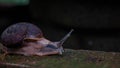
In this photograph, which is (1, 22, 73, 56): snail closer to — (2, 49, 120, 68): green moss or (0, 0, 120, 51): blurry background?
(2, 49, 120, 68): green moss

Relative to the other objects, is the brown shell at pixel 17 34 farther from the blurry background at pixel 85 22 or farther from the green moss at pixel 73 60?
the blurry background at pixel 85 22

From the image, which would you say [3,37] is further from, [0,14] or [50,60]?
[0,14]

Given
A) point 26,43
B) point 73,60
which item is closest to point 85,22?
point 26,43

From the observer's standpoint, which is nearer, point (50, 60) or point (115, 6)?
point (50, 60)

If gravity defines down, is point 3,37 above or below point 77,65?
above

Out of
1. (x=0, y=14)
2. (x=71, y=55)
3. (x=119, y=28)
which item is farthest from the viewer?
(x=0, y=14)

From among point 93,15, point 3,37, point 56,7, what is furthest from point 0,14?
point 3,37

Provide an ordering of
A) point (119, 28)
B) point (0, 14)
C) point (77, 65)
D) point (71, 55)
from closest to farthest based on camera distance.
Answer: point (77, 65) < point (71, 55) < point (119, 28) < point (0, 14)
